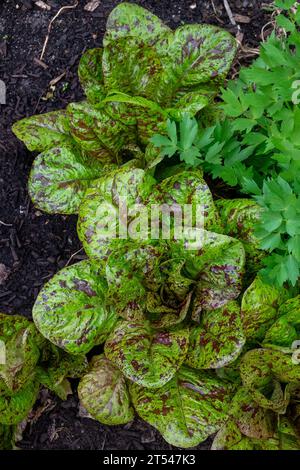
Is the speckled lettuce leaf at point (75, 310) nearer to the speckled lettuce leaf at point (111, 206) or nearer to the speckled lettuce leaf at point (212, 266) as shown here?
the speckled lettuce leaf at point (111, 206)

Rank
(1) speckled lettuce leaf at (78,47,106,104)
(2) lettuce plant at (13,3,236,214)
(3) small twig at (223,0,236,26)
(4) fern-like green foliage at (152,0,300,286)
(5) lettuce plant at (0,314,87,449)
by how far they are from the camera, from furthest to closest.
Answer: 1. (3) small twig at (223,0,236,26)
2. (1) speckled lettuce leaf at (78,47,106,104)
3. (2) lettuce plant at (13,3,236,214)
4. (5) lettuce plant at (0,314,87,449)
5. (4) fern-like green foliage at (152,0,300,286)

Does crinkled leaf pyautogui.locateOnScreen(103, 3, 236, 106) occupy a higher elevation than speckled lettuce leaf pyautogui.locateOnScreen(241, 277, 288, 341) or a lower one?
higher

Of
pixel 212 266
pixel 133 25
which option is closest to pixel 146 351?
pixel 212 266

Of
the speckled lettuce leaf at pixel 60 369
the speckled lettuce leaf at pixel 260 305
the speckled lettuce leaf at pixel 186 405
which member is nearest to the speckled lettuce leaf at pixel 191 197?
the speckled lettuce leaf at pixel 260 305

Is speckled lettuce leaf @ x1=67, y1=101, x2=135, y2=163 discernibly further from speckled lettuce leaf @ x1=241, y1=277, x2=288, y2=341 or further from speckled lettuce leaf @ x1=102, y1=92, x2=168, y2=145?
speckled lettuce leaf @ x1=241, y1=277, x2=288, y2=341

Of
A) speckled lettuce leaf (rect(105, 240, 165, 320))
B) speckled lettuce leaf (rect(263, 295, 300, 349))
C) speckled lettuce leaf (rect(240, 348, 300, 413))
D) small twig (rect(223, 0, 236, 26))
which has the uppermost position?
small twig (rect(223, 0, 236, 26))

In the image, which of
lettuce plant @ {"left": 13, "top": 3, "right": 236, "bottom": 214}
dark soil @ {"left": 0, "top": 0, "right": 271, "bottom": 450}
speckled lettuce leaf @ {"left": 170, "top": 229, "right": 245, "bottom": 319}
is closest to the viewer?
speckled lettuce leaf @ {"left": 170, "top": 229, "right": 245, "bottom": 319}

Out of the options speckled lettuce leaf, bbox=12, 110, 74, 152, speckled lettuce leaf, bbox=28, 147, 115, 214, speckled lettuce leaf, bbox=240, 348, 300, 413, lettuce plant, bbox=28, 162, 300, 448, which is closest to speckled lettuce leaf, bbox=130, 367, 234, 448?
lettuce plant, bbox=28, 162, 300, 448
